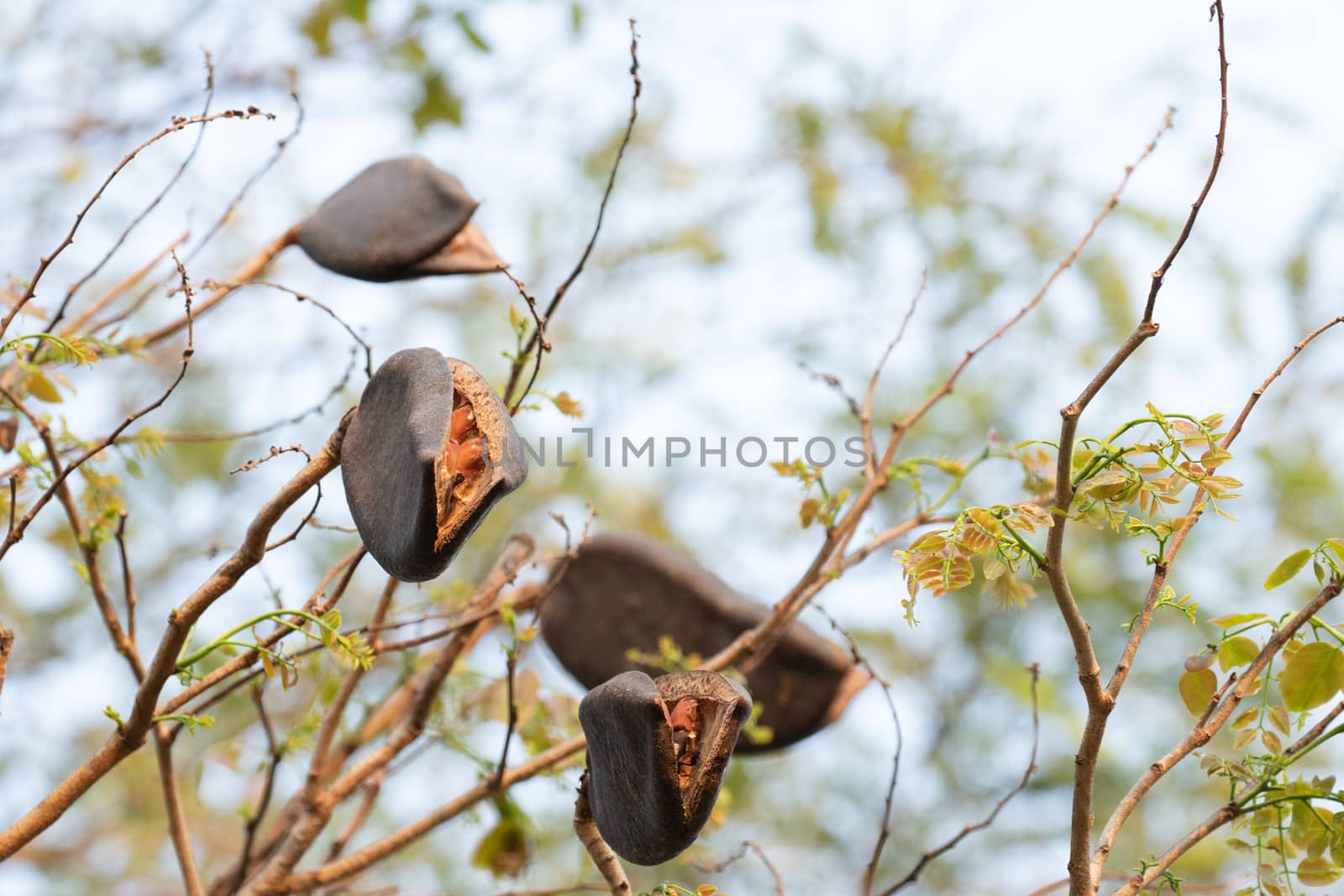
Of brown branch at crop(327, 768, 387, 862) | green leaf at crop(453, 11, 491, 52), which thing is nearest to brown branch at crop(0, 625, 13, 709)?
brown branch at crop(327, 768, 387, 862)

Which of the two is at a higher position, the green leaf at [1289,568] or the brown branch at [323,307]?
the brown branch at [323,307]

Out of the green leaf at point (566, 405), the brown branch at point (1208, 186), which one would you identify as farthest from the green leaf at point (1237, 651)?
the green leaf at point (566, 405)

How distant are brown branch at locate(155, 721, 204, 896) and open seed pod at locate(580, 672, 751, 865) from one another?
379 mm

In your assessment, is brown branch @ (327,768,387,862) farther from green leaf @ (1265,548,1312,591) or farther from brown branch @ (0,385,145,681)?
green leaf @ (1265,548,1312,591)

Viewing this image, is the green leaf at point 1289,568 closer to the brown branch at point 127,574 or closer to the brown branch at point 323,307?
the brown branch at point 323,307

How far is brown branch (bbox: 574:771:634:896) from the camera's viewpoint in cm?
61

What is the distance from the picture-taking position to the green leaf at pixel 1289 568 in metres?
0.63

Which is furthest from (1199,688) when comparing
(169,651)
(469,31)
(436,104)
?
(436,104)

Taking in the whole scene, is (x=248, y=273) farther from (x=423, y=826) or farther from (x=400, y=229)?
(x=423, y=826)

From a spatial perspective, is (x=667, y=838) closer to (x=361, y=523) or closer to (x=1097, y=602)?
(x=361, y=523)

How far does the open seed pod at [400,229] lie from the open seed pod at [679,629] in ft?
0.85

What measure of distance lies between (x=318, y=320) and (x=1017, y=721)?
1746 mm

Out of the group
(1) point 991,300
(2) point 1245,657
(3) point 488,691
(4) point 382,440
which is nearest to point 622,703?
(4) point 382,440

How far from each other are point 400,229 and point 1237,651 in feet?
1.99
